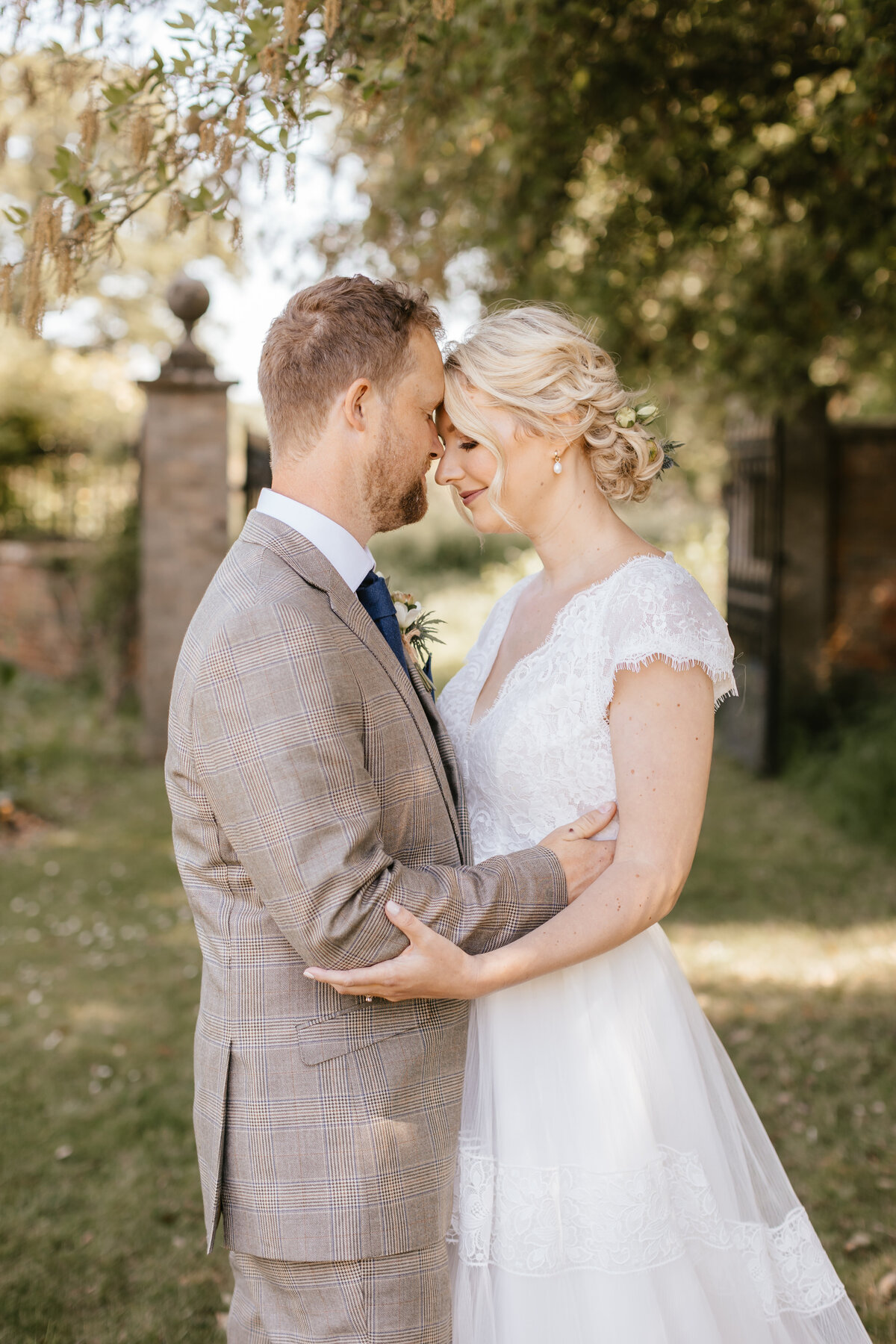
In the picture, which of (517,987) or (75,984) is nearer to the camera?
(517,987)

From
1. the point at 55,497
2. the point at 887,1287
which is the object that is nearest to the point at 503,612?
the point at 887,1287

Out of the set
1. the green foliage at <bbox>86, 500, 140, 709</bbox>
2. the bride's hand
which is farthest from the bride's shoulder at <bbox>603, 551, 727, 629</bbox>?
the green foliage at <bbox>86, 500, 140, 709</bbox>

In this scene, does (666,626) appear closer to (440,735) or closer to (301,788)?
(440,735)

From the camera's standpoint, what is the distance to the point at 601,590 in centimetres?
222

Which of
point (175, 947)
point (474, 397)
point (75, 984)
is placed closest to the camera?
point (474, 397)

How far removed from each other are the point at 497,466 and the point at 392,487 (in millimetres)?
427

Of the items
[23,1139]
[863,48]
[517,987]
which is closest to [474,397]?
[517,987]

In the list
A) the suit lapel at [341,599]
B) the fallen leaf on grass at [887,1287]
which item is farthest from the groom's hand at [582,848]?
the fallen leaf on grass at [887,1287]

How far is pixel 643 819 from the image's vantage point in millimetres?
1974

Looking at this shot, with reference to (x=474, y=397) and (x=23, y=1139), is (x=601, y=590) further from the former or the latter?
(x=23, y=1139)

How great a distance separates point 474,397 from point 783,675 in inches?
287

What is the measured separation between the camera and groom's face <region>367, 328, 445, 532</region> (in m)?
1.92

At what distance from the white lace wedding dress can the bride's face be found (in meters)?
0.25

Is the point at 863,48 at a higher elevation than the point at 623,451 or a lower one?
higher
